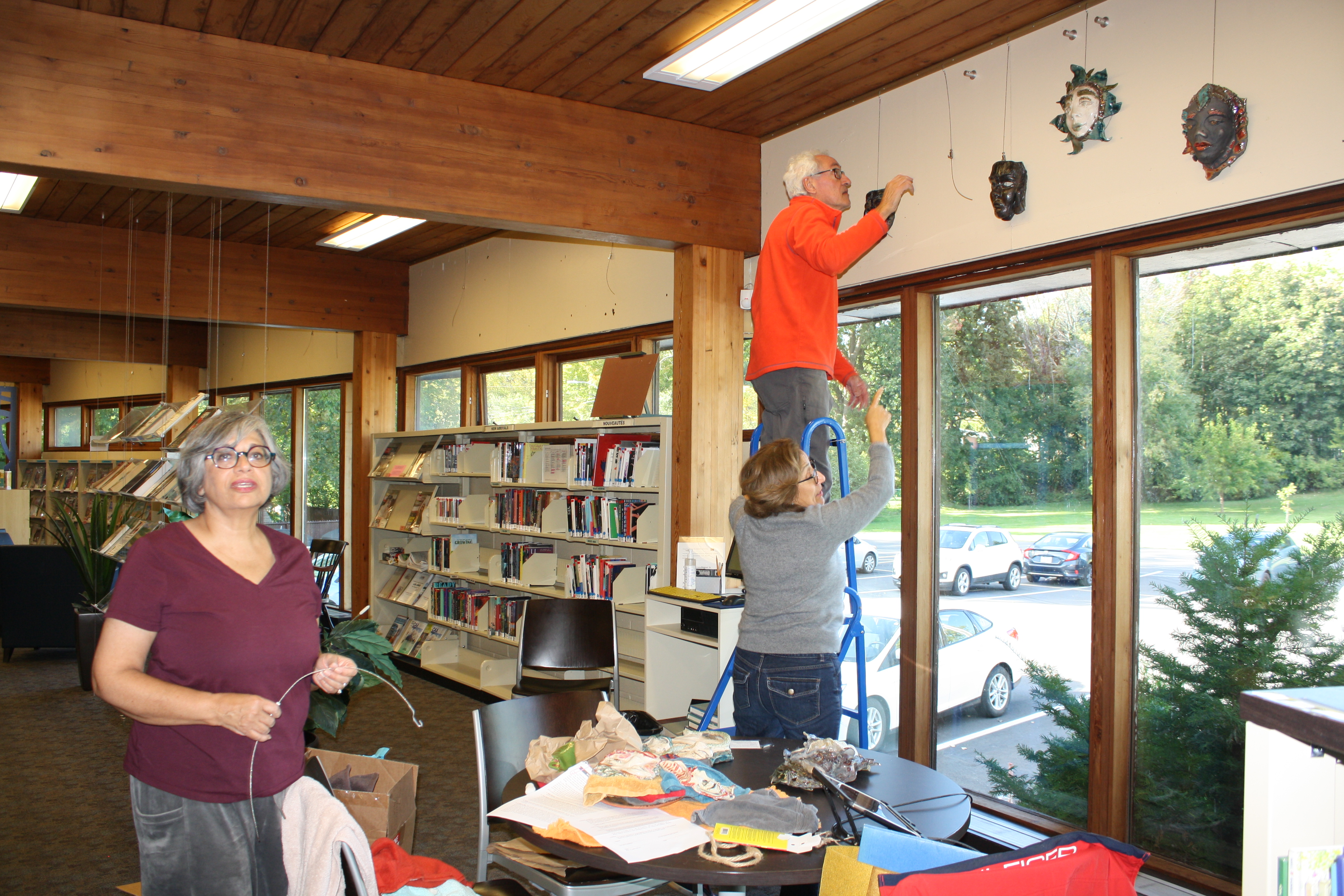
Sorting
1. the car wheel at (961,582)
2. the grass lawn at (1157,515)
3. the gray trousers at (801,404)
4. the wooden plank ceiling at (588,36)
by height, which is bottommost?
the car wheel at (961,582)

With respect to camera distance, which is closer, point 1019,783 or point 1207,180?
point 1207,180

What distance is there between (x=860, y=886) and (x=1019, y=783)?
2.91 meters

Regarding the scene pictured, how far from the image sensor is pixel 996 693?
389 cm

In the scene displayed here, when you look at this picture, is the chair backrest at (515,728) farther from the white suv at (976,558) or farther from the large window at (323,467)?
the large window at (323,467)

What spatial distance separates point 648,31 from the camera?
3623mm

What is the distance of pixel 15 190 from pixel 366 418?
3.06 metres

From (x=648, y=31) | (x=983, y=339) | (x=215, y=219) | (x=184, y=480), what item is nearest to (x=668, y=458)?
(x=983, y=339)

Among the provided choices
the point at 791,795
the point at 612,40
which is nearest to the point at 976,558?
the point at 791,795

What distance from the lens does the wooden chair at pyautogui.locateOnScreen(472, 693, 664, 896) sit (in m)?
2.29

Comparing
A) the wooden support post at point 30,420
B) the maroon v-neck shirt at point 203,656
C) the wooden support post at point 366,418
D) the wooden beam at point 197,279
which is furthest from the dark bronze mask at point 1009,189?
the wooden support post at point 30,420

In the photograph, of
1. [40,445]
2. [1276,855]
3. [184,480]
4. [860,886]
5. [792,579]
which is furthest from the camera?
[40,445]

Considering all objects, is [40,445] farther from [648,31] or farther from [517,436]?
[648,31]

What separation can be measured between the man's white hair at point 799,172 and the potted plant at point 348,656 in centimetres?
225

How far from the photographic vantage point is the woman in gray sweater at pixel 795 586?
2.68m
